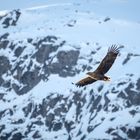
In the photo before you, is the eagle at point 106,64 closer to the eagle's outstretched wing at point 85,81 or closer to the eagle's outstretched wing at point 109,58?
the eagle's outstretched wing at point 109,58

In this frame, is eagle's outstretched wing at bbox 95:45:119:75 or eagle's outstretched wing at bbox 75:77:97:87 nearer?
eagle's outstretched wing at bbox 95:45:119:75

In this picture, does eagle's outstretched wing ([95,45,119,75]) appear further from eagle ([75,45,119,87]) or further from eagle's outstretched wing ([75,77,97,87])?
eagle's outstretched wing ([75,77,97,87])

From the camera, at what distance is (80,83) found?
1815 inches

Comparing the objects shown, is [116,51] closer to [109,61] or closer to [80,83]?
[109,61]

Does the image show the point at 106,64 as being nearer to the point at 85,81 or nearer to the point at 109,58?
the point at 109,58

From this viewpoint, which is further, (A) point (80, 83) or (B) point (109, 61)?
(A) point (80, 83)

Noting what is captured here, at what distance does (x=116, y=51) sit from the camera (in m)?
42.1

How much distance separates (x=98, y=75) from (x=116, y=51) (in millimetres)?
2360

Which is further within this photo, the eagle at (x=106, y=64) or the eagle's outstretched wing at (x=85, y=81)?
the eagle's outstretched wing at (x=85, y=81)

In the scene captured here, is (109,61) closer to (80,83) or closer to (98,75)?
(98,75)

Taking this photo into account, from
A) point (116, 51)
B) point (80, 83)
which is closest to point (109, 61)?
point (116, 51)

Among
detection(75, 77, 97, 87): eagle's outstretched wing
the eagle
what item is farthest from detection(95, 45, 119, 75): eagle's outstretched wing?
detection(75, 77, 97, 87): eagle's outstretched wing

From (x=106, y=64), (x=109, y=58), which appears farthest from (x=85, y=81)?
(x=109, y=58)

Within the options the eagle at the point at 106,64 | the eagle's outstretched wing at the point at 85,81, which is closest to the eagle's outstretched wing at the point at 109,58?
the eagle at the point at 106,64
